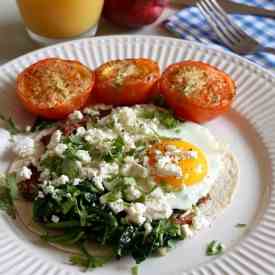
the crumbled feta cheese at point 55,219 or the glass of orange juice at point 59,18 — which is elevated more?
the glass of orange juice at point 59,18

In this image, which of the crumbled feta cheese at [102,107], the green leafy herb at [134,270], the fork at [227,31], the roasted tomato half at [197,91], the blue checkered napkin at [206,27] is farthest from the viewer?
the blue checkered napkin at [206,27]

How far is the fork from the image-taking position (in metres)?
3.35

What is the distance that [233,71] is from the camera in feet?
9.96

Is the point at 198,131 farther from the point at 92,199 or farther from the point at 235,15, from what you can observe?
the point at 235,15

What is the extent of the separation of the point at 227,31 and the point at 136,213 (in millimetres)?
1560

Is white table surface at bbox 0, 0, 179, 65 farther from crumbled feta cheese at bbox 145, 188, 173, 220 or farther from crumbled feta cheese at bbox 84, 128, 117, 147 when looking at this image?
crumbled feta cheese at bbox 145, 188, 173, 220

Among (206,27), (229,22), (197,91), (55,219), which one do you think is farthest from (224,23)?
(55,219)

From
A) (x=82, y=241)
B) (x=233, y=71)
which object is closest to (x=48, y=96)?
(x=82, y=241)

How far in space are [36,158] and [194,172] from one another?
2.22ft

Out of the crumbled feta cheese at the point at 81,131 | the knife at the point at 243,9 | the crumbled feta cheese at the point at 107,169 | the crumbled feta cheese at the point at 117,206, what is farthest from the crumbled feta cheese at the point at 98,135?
the knife at the point at 243,9

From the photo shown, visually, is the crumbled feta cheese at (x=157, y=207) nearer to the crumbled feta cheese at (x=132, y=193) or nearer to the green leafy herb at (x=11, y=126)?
the crumbled feta cheese at (x=132, y=193)

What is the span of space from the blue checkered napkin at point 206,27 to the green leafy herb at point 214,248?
54.8 inches

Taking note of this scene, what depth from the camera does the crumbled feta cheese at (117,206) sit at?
227cm

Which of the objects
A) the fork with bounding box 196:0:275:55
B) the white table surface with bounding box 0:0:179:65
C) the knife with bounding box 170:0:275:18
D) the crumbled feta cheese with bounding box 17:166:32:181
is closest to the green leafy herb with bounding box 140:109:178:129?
the crumbled feta cheese with bounding box 17:166:32:181
